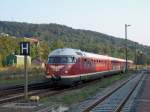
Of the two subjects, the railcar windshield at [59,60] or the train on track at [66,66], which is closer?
the train on track at [66,66]

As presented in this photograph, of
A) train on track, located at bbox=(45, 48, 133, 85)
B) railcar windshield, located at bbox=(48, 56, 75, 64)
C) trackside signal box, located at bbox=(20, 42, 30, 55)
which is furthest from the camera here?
railcar windshield, located at bbox=(48, 56, 75, 64)

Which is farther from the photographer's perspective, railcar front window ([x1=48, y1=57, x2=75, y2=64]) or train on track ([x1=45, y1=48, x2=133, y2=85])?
railcar front window ([x1=48, y1=57, x2=75, y2=64])

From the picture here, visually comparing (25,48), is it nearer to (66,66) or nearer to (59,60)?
(66,66)

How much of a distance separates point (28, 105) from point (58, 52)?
15264 millimetres

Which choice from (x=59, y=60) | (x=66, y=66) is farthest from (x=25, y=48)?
(x=59, y=60)

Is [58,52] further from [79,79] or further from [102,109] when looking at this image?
[102,109]

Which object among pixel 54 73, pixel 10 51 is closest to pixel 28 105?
pixel 54 73

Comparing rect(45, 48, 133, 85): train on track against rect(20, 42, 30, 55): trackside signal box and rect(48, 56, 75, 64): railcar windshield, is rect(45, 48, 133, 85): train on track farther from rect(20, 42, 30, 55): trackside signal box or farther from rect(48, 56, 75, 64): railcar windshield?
rect(20, 42, 30, 55): trackside signal box

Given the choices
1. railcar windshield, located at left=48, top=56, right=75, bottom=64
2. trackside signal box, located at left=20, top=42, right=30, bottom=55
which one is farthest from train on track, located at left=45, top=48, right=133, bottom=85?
trackside signal box, located at left=20, top=42, right=30, bottom=55

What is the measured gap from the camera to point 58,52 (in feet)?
118

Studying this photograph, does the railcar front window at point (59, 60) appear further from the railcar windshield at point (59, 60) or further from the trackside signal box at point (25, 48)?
the trackside signal box at point (25, 48)

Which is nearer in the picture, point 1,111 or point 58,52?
point 1,111

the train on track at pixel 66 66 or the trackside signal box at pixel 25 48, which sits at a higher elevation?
the trackside signal box at pixel 25 48

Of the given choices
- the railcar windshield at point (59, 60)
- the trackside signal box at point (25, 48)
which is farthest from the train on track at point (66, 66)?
the trackside signal box at point (25, 48)
